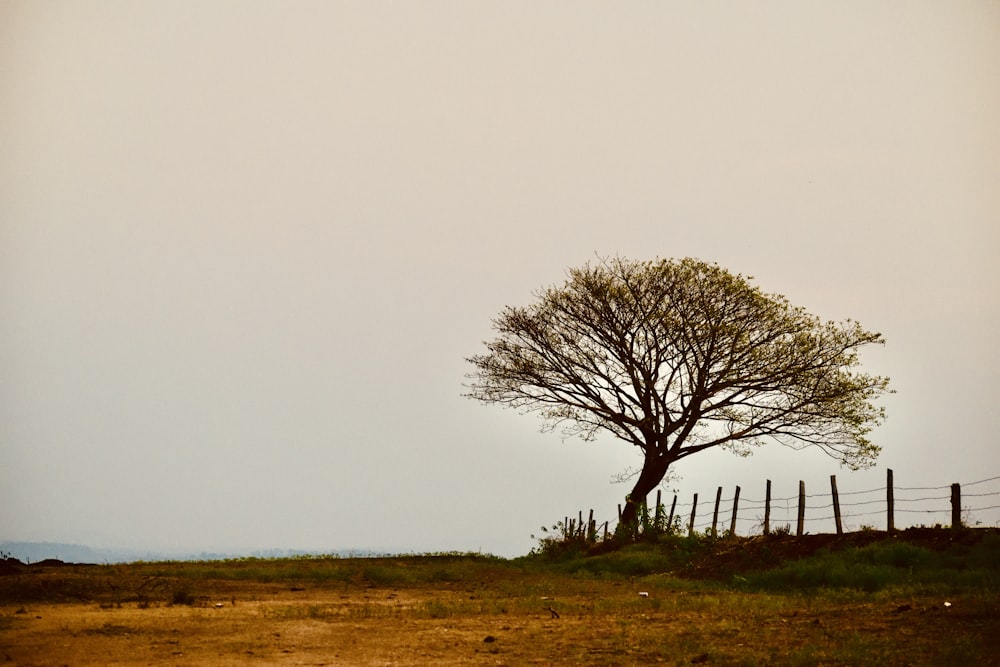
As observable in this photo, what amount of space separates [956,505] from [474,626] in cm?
1436

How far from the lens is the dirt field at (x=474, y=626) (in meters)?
9.82

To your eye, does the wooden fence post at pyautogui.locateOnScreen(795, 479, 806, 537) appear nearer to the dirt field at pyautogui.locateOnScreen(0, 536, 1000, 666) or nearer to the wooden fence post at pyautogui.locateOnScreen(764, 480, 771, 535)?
the wooden fence post at pyautogui.locateOnScreen(764, 480, 771, 535)

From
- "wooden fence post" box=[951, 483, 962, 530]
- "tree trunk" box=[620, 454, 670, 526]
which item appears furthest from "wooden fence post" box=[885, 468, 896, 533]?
"tree trunk" box=[620, 454, 670, 526]

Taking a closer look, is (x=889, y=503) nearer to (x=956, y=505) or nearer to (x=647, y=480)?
(x=956, y=505)

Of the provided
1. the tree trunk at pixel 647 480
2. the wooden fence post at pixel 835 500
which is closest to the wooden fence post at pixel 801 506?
Answer: the wooden fence post at pixel 835 500

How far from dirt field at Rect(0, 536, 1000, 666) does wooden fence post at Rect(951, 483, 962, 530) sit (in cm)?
602

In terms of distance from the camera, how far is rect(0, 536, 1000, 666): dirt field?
982 cm

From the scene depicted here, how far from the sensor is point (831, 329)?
3278 cm

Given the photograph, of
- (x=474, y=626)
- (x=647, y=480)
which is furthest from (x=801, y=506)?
(x=474, y=626)

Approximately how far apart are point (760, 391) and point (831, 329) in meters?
3.57

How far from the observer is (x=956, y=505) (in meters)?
21.1

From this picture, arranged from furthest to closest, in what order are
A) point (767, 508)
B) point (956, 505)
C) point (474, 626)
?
point (767, 508)
point (956, 505)
point (474, 626)

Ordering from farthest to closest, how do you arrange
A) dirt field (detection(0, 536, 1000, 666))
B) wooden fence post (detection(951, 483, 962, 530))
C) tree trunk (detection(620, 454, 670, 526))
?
tree trunk (detection(620, 454, 670, 526))
wooden fence post (detection(951, 483, 962, 530))
dirt field (detection(0, 536, 1000, 666))

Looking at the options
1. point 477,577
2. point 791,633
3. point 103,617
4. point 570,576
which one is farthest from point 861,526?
point 103,617
